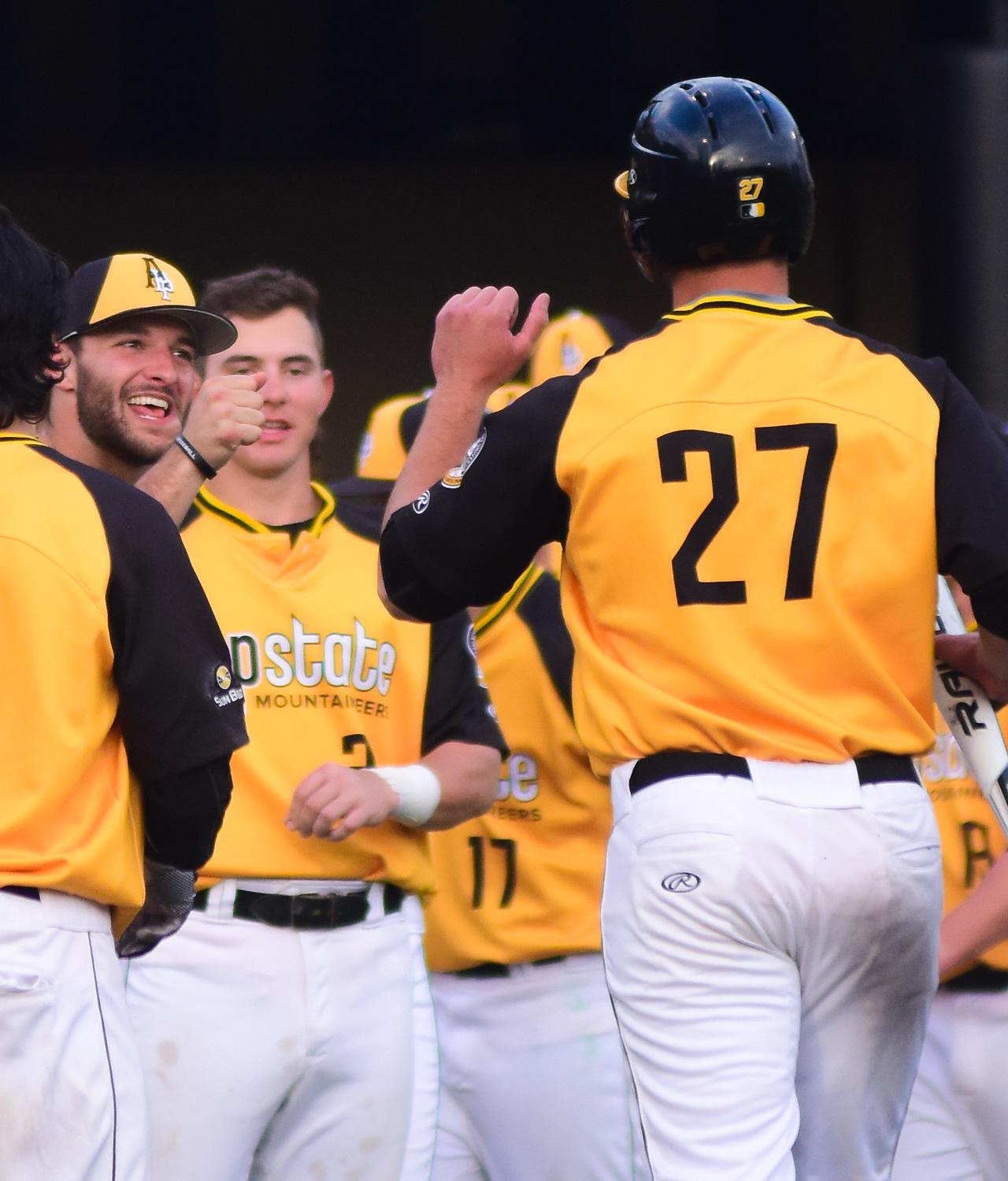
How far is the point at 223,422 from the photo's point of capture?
383 cm

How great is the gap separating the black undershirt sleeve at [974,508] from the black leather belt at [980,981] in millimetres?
1399

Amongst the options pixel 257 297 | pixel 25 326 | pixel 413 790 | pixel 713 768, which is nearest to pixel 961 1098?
pixel 413 790

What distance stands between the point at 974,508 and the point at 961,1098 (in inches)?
67.3

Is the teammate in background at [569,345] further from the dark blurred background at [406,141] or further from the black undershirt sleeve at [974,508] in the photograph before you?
the black undershirt sleeve at [974,508]

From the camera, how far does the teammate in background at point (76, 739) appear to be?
269cm

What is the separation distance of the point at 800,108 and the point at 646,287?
1.25 metres

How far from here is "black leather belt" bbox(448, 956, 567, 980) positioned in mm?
4332

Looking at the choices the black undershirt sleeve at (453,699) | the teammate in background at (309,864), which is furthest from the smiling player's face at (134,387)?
the black undershirt sleeve at (453,699)

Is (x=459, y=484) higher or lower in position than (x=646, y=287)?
higher

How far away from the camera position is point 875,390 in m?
2.86

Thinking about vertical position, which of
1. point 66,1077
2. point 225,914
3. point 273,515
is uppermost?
point 273,515

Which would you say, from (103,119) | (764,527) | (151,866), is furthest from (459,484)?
(103,119)

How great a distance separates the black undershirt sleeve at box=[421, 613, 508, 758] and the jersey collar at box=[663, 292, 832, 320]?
51.5 inches

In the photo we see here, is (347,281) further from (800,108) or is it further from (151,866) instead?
(151,866)
